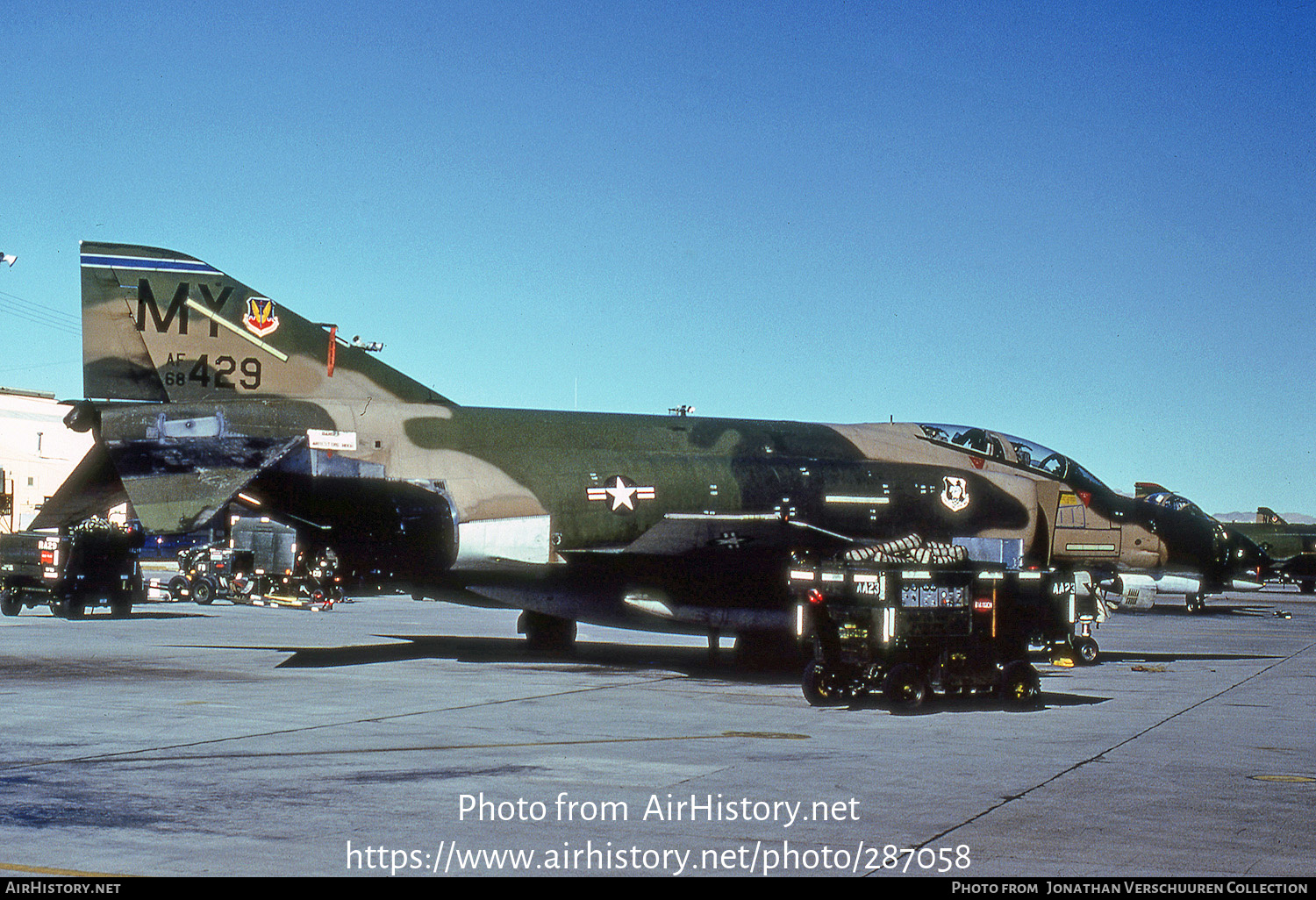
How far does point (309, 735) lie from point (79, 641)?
43.5ft

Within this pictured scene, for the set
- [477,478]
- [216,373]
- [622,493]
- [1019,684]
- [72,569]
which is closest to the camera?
[1019,684]

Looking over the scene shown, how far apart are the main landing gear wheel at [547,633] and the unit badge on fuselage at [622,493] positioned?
10.8ft

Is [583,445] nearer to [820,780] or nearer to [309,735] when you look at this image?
[309,735]

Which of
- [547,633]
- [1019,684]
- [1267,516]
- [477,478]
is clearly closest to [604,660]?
[547,633]

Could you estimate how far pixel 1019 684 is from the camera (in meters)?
14.6

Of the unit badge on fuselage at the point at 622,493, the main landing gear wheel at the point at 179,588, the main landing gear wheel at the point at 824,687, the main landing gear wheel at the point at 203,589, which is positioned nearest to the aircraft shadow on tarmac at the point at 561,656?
the unit badge on fuselage at the point at 622,493

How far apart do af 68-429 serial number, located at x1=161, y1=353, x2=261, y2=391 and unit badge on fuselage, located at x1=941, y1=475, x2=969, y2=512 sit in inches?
431

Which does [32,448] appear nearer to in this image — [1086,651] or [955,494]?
[955,494]

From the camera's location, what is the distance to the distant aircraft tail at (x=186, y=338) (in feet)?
59.7

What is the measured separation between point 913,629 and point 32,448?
251 ft

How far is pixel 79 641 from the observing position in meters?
22.4

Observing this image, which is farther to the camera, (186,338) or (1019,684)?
(186,338)

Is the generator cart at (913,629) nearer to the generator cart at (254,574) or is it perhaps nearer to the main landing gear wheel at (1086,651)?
the main landing gear wheel at (1086,651)
